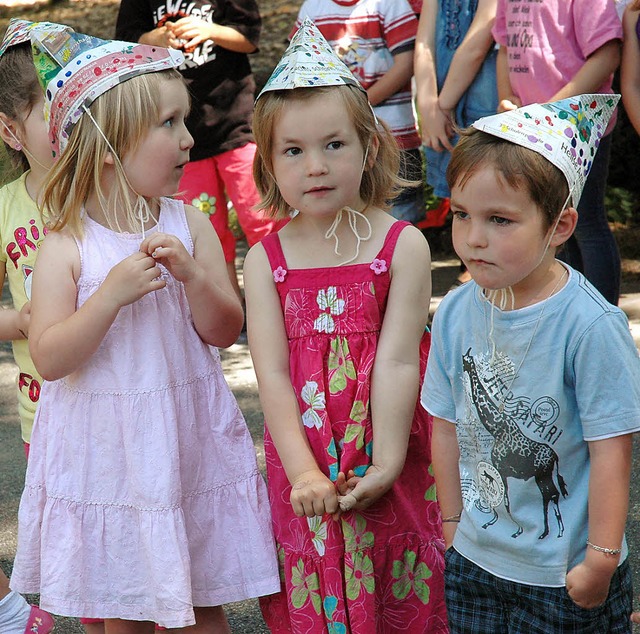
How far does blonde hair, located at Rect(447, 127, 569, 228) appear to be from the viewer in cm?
187

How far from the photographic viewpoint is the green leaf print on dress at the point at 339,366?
7.75 feet

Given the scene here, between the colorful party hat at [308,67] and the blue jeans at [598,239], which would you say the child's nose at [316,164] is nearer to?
the colorful party hat at [308,67]

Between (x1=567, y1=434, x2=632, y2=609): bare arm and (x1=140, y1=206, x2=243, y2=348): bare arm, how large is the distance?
0.97 m

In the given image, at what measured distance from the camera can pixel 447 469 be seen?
85.8 inches

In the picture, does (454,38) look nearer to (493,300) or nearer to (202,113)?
(202,113)

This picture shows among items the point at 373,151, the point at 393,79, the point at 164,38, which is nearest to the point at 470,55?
the point at 393,79

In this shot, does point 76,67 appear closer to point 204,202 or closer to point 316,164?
point 316,164

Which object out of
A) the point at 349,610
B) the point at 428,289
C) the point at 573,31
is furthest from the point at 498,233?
the point at 573,31

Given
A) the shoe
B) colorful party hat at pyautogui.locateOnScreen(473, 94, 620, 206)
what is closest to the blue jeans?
colorful party hat at pyautogui.locateOnScreen(473, 94, 620, 206)

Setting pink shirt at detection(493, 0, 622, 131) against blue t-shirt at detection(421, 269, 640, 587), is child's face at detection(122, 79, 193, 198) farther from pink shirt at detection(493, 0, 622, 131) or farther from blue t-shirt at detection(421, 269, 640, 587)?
pink shirt at detection(493, 0, 622, 131)

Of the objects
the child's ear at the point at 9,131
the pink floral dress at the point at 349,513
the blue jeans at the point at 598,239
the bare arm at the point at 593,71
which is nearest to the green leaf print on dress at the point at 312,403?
the pink floral dress at the point at 349,513

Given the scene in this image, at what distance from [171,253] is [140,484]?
541mm

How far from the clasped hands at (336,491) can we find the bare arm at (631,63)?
2.23m

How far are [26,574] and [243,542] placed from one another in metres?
0.54
